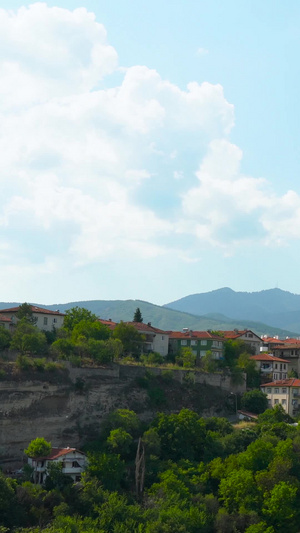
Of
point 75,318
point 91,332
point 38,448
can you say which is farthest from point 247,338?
point 38,448

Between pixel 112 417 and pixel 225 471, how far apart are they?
9.61 metres

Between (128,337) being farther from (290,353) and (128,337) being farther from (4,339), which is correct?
(290,353)

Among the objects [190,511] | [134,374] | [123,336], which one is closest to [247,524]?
[190,511]

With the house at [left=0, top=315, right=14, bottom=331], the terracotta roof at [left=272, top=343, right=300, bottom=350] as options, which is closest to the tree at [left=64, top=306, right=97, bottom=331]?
the house at [left=0, top=315, right=14, bottom=331]

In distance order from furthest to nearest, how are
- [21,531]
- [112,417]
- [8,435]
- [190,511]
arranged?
1. [112,417]
2. [8,435]
3. [190,511]
4. [21,531]

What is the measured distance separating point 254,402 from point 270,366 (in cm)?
783

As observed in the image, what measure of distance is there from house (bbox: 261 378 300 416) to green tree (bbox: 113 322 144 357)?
1320cm

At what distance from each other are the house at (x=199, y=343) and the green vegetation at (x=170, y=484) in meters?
14.2

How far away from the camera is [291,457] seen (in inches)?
1957

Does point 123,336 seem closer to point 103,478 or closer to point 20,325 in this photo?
point 20,325

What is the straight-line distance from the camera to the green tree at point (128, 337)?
63688 millimetres

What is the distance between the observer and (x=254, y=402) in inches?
2414

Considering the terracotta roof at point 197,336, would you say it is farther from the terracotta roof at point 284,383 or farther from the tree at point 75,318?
the tree at point 75,318

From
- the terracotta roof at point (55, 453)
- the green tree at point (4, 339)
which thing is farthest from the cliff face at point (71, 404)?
the green tree at point (4, 339)
